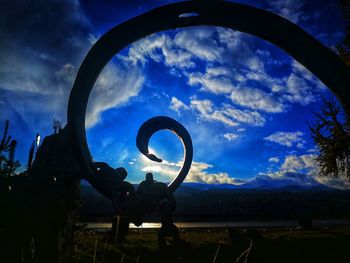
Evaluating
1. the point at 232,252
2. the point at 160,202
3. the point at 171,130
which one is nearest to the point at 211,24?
the point at 171,130

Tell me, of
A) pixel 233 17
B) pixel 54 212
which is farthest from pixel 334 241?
pixel 54 212

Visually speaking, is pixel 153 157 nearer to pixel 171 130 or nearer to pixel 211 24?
pixel 171 130

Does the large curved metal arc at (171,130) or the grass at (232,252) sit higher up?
the large curved metal arc at (171,130)

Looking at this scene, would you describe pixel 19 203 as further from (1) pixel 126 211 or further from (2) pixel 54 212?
(1) pixel 126 211

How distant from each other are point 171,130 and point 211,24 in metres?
1.63

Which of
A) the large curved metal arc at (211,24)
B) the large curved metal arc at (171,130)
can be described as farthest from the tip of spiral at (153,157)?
the large curved metal arc at (211,24)

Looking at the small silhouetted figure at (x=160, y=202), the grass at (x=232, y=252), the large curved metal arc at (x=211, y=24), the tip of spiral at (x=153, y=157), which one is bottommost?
the grass at (x=232, y=252)

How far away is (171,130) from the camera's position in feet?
13.4

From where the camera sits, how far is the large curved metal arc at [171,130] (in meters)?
3.67

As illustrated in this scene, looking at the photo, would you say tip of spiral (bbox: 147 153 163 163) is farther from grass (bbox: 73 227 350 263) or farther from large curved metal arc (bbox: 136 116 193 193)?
grass (bbox: 73 227 350 263)

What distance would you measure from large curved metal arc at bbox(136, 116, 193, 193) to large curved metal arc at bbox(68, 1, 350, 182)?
73 cm

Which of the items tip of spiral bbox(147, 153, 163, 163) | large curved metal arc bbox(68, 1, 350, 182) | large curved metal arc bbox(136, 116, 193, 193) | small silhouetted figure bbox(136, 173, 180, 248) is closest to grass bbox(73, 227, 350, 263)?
small silhouetted figure bbox(136, 173, 180, 248)

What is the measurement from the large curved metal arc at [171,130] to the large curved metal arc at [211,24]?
73 centimetres

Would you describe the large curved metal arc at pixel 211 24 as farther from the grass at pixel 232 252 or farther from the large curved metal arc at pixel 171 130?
the grass at pixel 232 252
